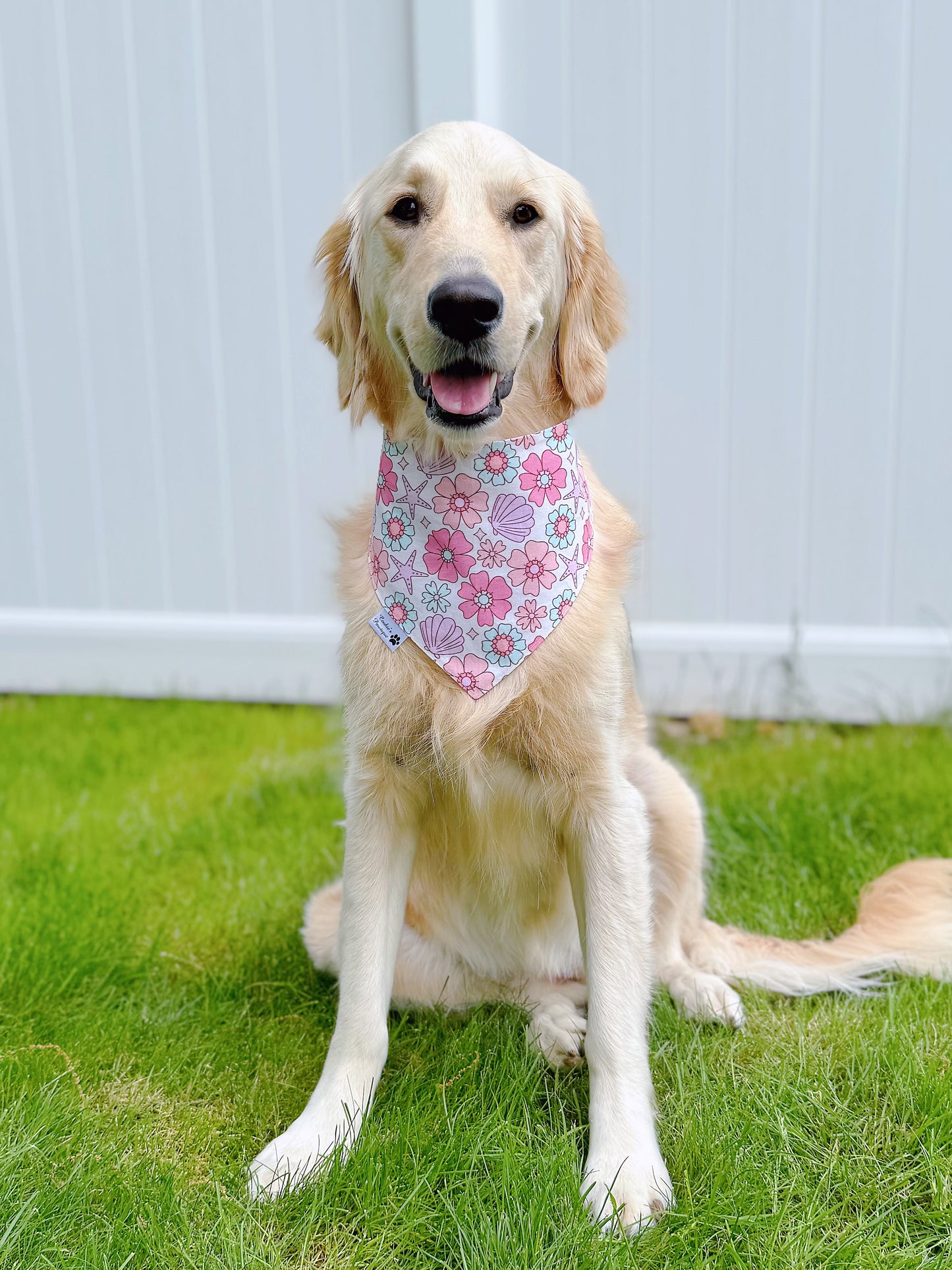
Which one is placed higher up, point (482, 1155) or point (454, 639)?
point (454, 639)

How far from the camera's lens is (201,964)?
7.68ft

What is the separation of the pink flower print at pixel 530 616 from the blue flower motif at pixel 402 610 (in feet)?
0.57

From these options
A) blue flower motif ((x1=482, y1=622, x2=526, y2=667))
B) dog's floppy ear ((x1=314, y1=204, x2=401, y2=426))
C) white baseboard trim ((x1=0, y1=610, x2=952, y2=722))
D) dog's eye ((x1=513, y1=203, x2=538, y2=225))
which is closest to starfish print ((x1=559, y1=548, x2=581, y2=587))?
blue flower motif ((x1=482, y1=622, x2=526, y2=667))

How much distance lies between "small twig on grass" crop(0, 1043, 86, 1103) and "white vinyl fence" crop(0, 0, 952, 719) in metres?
2.13

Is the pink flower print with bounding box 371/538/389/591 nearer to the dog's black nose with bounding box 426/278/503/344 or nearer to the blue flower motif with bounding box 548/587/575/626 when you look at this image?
the blue flower motif with bounding box 548/587/575/626

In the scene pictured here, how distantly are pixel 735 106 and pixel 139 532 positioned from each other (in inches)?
98.7

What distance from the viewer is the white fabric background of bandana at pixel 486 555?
5.85 ft

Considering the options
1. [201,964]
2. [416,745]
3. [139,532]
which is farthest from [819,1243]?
[139,532]

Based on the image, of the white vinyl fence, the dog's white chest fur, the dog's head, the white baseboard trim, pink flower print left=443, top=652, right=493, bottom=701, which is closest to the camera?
the dog's head

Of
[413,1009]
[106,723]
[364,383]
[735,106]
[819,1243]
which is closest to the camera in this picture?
[819,1243]

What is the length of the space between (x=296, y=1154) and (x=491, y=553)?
A: 3.23 feet

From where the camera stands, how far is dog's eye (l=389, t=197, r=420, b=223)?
1.77 m

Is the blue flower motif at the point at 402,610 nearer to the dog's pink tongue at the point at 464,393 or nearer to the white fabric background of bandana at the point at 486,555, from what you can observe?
the white fabric background of bandana at the point at 486,555

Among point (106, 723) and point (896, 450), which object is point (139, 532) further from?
point (896, 450)
